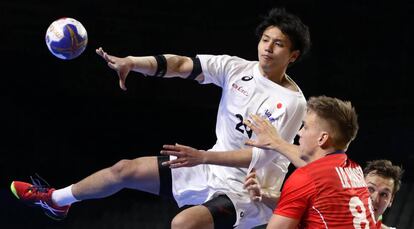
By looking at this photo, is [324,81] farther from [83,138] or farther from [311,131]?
[311,131]

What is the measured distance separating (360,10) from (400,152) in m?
1.67

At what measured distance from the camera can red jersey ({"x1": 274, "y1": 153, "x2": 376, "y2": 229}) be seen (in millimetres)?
3141

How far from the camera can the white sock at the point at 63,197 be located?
456 centimetres

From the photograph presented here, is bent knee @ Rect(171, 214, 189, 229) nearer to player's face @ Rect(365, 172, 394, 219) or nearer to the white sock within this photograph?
the white sock

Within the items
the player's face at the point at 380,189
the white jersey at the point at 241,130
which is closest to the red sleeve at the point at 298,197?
the white jersey at the point at 241,130

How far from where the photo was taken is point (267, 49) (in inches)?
170

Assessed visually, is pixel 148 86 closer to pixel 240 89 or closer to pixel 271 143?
pixel 240 89

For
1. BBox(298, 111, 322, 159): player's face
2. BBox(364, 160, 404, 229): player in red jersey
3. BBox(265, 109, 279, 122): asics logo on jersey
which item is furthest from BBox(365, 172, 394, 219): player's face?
BBox(298, 111, 322, 159): player's face

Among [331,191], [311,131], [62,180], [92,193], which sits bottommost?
[62,180]

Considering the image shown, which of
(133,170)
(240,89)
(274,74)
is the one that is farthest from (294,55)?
(133,170)

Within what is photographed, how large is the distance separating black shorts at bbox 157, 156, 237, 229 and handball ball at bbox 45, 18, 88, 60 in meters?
0.81

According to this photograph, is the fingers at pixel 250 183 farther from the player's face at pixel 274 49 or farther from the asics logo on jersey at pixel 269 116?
the player's face at pixel 274 49

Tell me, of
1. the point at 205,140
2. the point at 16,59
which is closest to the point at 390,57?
the point at 205,140

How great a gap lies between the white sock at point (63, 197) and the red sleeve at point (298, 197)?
177 centimetres
